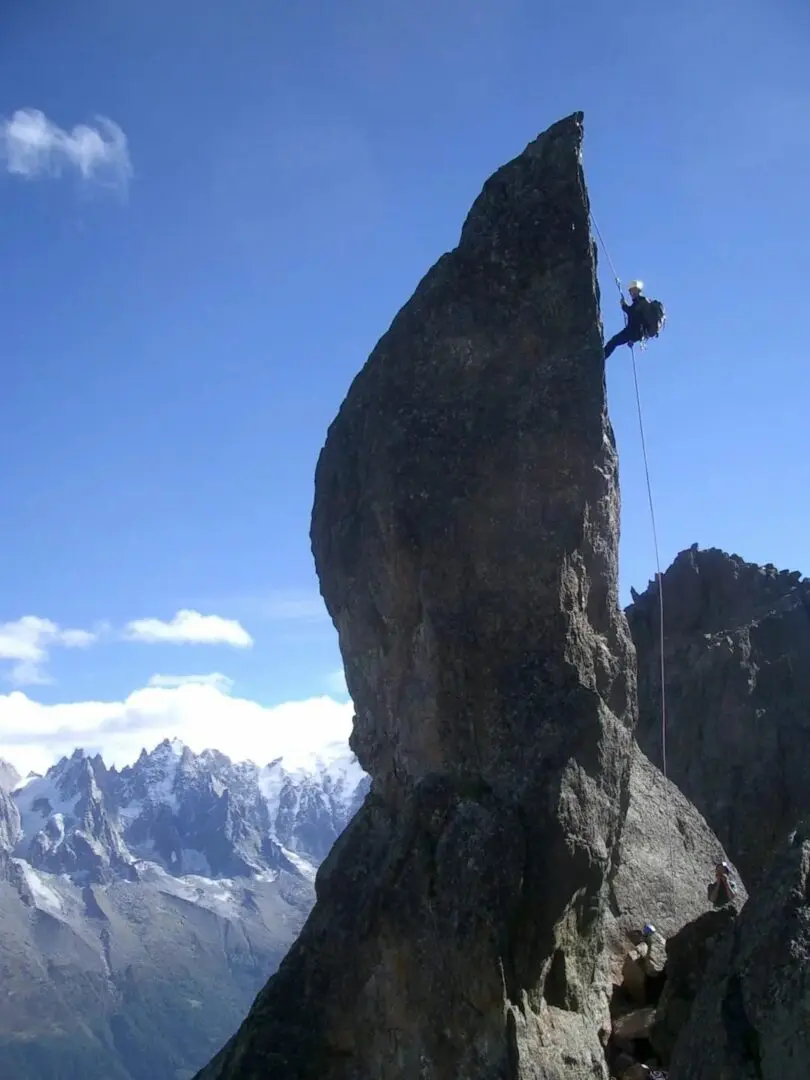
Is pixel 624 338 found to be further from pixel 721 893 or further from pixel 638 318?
pixel 721 893

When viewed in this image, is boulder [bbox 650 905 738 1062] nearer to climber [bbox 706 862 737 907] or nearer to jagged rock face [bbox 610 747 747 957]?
jagged rock face [bbox 610 747 747 957]

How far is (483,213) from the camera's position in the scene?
68.2 ft

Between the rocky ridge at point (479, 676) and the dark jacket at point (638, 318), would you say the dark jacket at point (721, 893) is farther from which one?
the dark jacket at point (638, 318)

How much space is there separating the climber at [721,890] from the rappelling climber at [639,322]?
35.8ft

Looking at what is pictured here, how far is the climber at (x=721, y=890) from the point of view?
2098 cm

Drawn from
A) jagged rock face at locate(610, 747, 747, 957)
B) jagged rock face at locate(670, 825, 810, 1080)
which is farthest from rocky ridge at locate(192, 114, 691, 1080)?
jagged rock face at locate(670, 825, 810, 1080)

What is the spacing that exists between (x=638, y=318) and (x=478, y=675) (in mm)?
9026

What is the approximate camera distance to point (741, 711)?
49.1 m

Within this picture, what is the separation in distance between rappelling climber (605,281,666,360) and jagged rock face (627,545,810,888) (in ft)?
76.2

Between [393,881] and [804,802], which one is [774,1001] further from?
[804,802]

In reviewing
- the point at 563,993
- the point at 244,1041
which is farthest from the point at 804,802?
the point at 244,1041

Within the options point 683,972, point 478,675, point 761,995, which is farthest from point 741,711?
point 761,995

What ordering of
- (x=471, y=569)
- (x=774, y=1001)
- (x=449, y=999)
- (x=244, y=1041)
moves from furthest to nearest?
1. (x=471, y=569)
2. (x=244, y=1041)
3. (x=449, y=999)
4. (x=774, y=1001)

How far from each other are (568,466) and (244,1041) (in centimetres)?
1082
